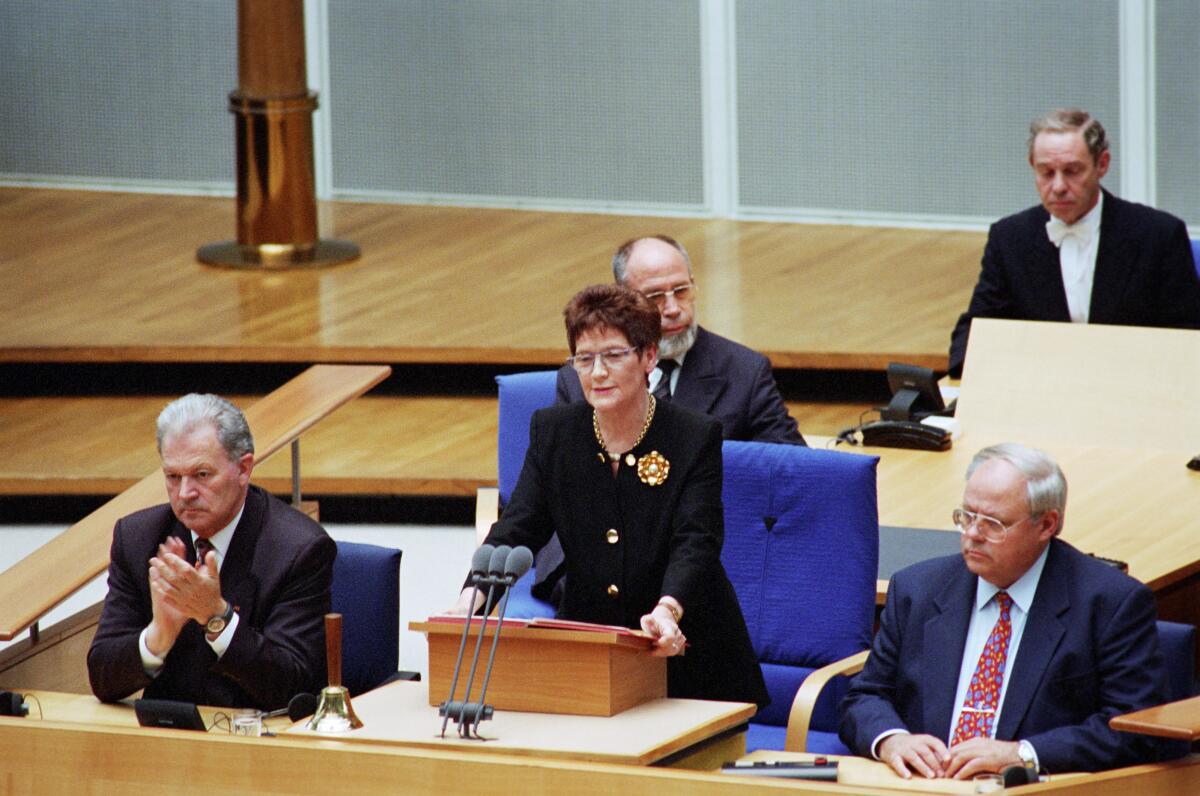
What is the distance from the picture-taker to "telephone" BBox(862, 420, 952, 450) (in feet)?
17.3

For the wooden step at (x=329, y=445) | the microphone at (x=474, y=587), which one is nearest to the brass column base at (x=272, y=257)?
the wooden step at (x=329, y=445)

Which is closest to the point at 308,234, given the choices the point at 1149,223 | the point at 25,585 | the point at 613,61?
the point at 613,61

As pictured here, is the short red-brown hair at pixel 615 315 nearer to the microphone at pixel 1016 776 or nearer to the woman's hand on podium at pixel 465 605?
the woman's hand on podium at pixel 465 605

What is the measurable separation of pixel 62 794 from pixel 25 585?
3.26ft

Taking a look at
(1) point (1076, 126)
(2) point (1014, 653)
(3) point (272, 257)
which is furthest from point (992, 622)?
(3) point (272, 257)

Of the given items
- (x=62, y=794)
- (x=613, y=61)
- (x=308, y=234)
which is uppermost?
(x=613, y=61)

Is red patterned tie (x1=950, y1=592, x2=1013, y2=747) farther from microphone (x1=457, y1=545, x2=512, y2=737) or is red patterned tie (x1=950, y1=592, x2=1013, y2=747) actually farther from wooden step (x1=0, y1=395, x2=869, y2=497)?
wooden step (x1=0, y1=395, x2=869, y2=497)

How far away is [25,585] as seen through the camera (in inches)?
170

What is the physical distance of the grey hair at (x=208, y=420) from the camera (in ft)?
12.7

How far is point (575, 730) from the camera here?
3.30 meters

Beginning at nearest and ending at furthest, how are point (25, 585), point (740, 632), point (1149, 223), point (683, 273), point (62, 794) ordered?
point (62, 794), point (740, 632), point (25, 585), point (683, 273), point (1149, 223)

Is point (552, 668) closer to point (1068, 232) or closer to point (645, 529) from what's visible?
point (645, 529)

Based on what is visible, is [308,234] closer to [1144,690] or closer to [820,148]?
[820,148]

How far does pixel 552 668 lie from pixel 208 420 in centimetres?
89
